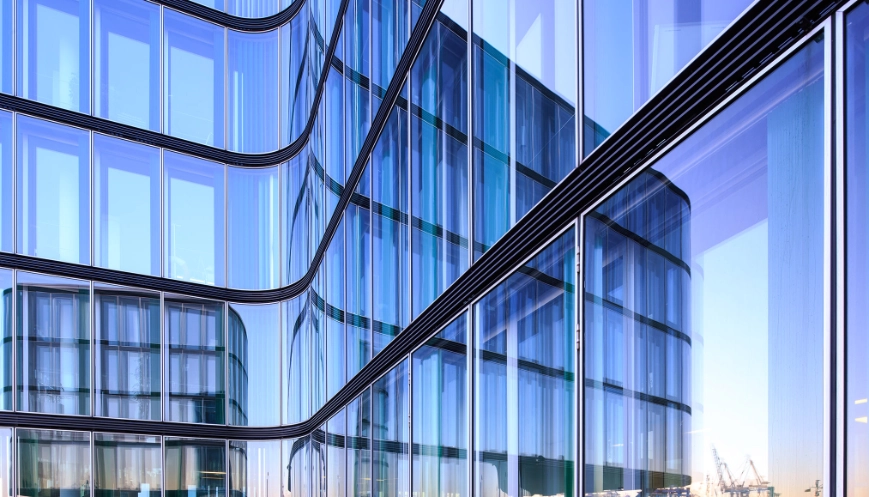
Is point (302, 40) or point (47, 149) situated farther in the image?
point (302, 40)

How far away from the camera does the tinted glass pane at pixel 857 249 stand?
3371 mm

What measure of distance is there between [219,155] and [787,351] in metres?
21.7

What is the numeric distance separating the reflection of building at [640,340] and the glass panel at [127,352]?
18.1 metres

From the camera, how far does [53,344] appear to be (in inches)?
807

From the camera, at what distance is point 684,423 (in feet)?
15.3

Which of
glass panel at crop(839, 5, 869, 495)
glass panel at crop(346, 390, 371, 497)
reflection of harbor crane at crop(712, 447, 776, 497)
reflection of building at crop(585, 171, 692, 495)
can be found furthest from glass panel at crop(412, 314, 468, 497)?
glass panel at crop(839, 5, 869, 495)

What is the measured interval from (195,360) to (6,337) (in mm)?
4847

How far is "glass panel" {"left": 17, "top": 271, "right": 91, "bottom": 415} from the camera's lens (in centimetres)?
2008

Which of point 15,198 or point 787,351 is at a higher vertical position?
point 15,198

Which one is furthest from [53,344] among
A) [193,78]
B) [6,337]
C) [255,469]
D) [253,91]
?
[253,91]

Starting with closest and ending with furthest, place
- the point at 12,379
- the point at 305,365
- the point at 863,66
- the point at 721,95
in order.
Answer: the point at 863,66, the point at 721,95, the point at 12,379, the point at 305,365

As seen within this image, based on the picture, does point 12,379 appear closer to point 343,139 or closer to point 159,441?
point 159,441

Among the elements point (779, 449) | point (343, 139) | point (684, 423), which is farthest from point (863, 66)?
point (343, 139)

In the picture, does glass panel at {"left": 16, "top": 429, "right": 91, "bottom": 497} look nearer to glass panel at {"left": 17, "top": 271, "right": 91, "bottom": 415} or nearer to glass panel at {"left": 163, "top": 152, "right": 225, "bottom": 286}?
glass panel at {"left": 17, "top": 271, "right": 91, "bottom": 415}
